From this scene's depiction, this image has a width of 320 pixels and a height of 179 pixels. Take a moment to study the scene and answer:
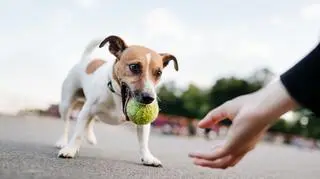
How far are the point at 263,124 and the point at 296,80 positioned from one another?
219 millimetres

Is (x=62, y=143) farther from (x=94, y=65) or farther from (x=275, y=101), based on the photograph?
(x=275, y=101)

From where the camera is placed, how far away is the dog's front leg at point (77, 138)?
5573mm

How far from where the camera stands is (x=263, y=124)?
1.73 meters

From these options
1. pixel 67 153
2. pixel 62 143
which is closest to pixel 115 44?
pixel 67 153

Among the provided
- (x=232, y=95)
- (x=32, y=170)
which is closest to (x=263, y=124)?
(x=32, y=170)

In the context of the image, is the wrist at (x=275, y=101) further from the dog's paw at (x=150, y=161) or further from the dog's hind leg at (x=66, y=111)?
the dog's hind leg at (x=66, y=111)

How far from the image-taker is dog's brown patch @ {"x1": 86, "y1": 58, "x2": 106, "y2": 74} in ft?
23.0

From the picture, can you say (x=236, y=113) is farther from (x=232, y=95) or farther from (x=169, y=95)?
(x=169, y=95)

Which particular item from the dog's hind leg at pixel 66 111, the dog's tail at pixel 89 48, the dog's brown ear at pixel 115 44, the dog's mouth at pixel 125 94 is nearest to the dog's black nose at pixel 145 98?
the dog's mouth at pixel 125 94

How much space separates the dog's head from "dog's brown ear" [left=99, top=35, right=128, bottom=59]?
15 mm

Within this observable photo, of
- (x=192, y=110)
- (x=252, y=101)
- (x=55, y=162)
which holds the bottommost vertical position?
(x=192, y=110)

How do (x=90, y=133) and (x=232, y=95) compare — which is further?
(x=232, y=95)

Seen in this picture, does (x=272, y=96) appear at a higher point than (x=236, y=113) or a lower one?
higher

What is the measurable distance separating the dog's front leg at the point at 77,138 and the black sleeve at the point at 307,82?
13.8 feet
